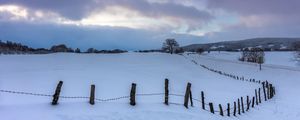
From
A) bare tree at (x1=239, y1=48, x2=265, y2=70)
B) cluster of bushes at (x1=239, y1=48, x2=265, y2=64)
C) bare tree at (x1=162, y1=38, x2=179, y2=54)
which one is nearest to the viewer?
bare tree at (x1=239, y1=48, x2=265, y2=70)

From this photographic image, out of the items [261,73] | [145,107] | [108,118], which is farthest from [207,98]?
[261,73]

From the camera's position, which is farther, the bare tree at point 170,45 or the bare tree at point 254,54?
the bare tree at point 170,45

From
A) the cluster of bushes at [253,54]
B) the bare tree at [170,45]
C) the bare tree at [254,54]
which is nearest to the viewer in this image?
the bare tree at [254,54]

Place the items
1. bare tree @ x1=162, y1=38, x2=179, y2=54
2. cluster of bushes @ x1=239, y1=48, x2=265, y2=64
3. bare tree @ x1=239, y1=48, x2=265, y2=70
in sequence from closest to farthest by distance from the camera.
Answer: bare tree @ x1=239, y1=48, x2=265, y2=70 → cluster of bushes @ x1=239, y1=48, x2=265, y2=64 → bare tree @ x1=162, y1=38, x2=179, y2=54

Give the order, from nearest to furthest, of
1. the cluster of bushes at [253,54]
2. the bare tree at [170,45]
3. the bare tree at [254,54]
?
the bare tree at [254,54] < the cluster of bushes at [253,54] < the bare tree at [170,45]

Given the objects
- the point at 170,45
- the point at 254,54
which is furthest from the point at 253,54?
the point at 170,45

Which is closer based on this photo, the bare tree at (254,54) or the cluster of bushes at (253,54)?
the bare tree at (254,54)

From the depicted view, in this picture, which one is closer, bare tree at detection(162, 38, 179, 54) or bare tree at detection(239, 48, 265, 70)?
bare tree at detection(239, 48, 265, 70)

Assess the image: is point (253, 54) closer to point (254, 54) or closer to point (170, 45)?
point (254, 54)

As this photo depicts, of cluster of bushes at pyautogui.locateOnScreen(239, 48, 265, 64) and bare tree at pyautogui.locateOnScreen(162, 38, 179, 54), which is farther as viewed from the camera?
bare tree at pyautogui.locateOnScreen(162, 38, 179, 54)

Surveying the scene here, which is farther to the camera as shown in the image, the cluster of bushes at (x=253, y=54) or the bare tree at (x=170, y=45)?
the bare tree at (x=170, y=45)

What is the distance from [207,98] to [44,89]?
15168 millimetres

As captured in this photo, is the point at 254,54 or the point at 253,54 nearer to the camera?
the point at 254,54

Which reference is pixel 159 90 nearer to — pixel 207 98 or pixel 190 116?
pixel 207 98
